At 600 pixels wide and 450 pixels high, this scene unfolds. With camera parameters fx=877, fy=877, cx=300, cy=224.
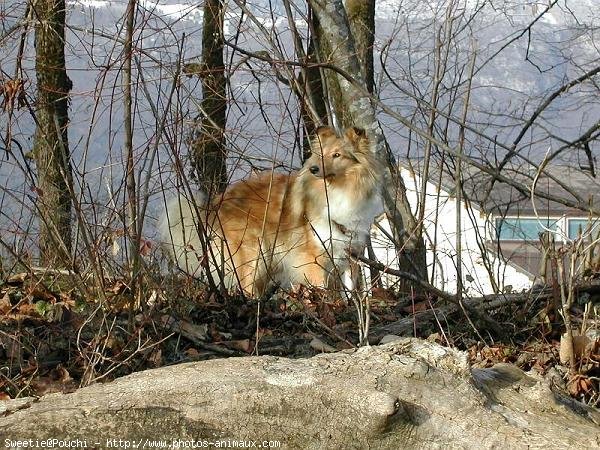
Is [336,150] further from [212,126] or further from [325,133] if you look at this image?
[212,126]

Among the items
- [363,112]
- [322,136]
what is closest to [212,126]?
[363,112]

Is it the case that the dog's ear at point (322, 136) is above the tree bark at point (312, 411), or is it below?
above

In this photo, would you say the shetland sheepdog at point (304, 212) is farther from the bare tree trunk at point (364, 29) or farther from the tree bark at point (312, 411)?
the tree bark at point (312, 411)

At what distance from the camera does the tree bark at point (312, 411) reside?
3.01 meters

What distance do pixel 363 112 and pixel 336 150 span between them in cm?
130

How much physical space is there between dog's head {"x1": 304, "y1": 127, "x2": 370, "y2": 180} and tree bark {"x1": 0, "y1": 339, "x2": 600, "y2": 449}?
13.3ft

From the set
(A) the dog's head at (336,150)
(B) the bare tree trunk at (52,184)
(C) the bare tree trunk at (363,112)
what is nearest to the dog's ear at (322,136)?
(A) the dog's head at (336,150)

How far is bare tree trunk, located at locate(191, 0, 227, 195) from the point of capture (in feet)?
18.3

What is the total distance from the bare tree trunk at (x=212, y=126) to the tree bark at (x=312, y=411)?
2.47 metres

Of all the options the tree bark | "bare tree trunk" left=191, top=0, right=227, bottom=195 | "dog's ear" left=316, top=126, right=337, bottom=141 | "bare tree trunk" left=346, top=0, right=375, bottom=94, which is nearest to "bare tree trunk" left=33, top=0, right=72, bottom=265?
"bare tree trunk" left=191, top=0, right=227, bottom=195

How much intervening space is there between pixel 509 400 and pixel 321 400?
29.9 inches

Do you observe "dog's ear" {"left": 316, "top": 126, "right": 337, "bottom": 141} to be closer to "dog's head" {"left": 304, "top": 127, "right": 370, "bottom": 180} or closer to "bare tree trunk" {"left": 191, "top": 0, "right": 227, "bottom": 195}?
"dog's head" {"left": 304, "top": 127, "right": 370, "bottom": 180}

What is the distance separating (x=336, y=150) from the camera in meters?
8.59

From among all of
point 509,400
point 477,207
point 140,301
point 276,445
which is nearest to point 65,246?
point 140,301
